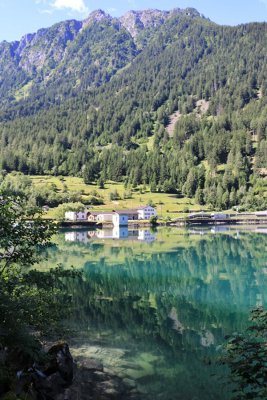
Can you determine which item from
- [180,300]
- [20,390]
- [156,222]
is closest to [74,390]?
[20,390]

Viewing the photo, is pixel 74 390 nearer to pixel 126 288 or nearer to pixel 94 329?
pixel 94 329

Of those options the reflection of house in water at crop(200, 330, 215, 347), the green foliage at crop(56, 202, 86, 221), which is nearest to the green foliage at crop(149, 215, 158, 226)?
the green foliage at crop(56, 202, 86, 221)

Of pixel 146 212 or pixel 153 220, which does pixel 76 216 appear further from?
pixel 153 220

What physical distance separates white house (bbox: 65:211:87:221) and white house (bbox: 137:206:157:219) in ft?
68.3

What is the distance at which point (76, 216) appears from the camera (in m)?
150

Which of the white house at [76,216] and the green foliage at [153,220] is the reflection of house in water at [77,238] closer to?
the white house at [76,216]

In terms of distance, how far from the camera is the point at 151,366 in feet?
69.5

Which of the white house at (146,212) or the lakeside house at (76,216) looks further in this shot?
the white house at (146,212)

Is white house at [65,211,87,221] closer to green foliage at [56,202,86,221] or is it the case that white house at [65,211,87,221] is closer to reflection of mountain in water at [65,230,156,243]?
green foliage at [56,202,86,221]

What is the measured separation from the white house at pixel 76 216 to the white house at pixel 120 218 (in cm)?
1174

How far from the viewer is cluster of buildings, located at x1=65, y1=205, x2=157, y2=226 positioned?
5822 inches

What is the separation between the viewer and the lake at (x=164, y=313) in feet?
65.5

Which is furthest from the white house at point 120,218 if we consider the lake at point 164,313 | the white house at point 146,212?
the lake at point 164,313

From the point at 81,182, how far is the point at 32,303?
589ft
